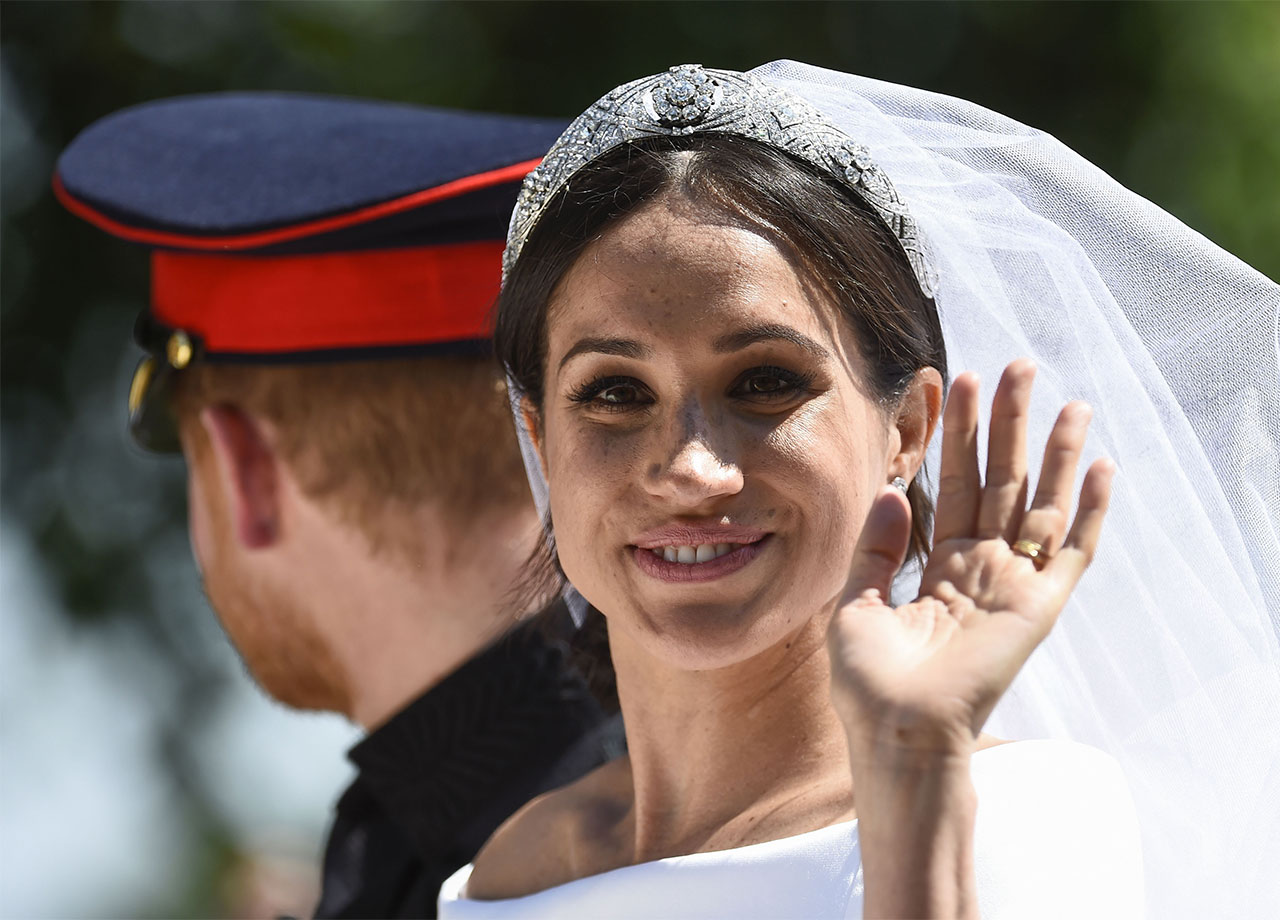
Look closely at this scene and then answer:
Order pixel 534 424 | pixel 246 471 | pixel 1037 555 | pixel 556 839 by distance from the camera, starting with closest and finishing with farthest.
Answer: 1. pixel 1037 555
2. pixel 534 424
3. pixel 556 839
4. pixel 246 471

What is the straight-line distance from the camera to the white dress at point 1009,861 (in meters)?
2.10

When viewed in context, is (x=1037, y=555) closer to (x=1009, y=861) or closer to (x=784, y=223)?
(x=1009, y=861)

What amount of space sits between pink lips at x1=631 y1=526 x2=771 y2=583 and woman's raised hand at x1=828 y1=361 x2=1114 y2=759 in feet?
0.88

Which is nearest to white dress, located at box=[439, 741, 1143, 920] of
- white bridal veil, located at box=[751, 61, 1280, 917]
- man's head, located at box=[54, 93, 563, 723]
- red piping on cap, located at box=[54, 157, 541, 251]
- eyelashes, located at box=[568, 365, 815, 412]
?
white bridal veil, located at box=[751, 61, 1280, 917]

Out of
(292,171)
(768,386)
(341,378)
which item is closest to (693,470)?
(768,386)

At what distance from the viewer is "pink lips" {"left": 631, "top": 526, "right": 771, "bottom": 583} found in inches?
86.4

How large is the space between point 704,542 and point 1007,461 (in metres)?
0.43

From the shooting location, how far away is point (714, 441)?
2197 millimetres

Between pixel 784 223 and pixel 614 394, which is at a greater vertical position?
pixel 784 223

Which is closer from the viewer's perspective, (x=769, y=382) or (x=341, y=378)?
(x=769, y=382)

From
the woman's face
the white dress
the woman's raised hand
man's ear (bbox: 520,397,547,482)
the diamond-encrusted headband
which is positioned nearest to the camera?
the woman's raised hand

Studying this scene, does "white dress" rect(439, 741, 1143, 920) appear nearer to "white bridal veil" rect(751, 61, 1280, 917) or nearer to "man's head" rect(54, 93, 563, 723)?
"white bridal veil" rect(751, 61, 1280, 917)

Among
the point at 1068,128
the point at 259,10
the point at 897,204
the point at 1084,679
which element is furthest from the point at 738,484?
the point at 259,10

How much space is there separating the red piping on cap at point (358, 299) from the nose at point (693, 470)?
3.94 feet
